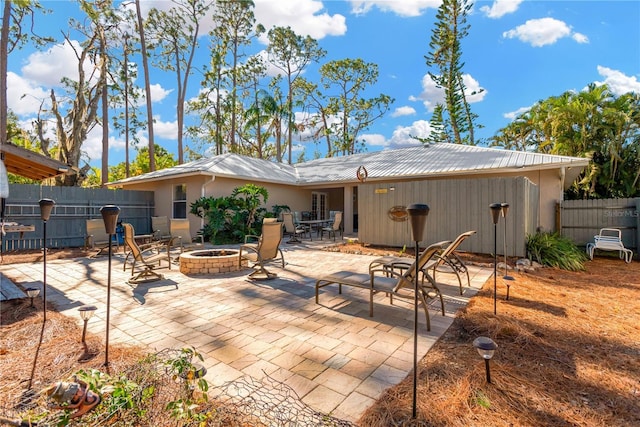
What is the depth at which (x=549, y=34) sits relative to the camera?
437 inches

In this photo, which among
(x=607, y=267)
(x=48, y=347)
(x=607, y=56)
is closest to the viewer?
(x=48, y=347)

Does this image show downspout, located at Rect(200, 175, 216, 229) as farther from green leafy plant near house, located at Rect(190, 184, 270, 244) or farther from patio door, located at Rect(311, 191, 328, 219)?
patio door, located at Rect(311, 191, 328, 219)

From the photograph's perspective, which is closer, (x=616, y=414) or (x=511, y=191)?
(x=616, y=414)

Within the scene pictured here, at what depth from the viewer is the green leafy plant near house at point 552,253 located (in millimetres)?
6917

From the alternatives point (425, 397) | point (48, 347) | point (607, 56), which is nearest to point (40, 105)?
point (48, 347)

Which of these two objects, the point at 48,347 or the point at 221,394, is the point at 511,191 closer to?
the point at 221,394

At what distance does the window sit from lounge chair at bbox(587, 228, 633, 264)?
593 inches

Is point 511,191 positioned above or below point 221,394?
above

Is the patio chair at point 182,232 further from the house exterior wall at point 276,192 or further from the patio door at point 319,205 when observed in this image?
the patio door at point 319,205

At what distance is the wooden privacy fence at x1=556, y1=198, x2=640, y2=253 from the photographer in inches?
355

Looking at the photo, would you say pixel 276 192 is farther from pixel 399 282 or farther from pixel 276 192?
pixel 399 282

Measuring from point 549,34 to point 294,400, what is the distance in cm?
1498

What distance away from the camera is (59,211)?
11.1 meters

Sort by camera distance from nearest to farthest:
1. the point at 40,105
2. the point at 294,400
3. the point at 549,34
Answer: the point at 294,400 < the point at 549,34 < the point at 40,105
